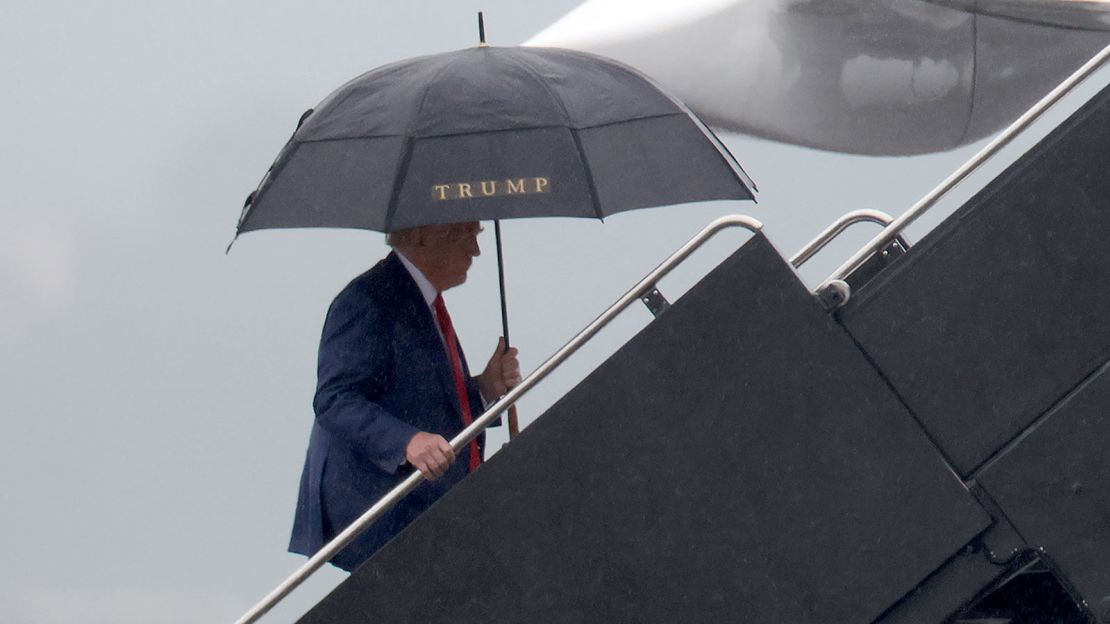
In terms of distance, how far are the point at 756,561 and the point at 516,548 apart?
0.52 metres

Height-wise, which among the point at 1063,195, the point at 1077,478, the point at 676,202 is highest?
the point at 676,202

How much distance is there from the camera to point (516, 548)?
3436mm

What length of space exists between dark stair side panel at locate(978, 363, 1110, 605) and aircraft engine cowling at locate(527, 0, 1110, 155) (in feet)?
12.0

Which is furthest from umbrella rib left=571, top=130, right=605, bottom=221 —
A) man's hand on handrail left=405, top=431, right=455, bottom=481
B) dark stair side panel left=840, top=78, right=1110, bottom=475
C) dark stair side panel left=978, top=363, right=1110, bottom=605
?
dark stair side panel left=978, top=363, right=1110, bottom=605

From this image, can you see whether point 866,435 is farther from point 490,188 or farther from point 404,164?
point 404,164

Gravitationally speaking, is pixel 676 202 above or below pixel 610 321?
above

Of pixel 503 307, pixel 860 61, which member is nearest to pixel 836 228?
pixel 503 307

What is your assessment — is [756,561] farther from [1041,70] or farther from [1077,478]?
[1041,70]

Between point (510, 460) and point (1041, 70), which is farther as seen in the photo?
point (1041, 70)

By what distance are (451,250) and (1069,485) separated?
1580 millimetres

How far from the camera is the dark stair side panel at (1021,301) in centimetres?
328

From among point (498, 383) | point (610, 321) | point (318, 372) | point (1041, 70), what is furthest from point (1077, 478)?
point (1041, 70)

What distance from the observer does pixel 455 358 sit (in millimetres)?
3992

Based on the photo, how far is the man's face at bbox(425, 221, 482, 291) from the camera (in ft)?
12.9
